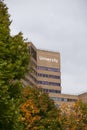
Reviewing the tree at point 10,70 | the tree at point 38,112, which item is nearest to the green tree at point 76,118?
the tree at point 38,112

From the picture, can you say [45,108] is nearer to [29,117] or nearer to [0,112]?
[29,117]

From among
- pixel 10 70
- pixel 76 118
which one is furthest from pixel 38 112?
pixel 10 70

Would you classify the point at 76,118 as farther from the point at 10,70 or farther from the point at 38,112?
the point at 10,70

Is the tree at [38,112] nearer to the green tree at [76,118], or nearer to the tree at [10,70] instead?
the green tree at [76,118]

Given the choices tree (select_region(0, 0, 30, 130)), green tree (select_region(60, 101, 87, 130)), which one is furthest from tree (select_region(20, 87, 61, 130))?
tree (select_region(0, 0, 30, 130))

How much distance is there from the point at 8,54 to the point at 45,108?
90.7ft

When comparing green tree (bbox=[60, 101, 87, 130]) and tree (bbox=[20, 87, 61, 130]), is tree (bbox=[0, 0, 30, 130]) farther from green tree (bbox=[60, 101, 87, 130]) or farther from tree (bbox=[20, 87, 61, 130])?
green tree (bbox=[60, 101, 87, 130])

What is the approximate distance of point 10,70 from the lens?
32844mm

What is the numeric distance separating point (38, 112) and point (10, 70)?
88.1 feet

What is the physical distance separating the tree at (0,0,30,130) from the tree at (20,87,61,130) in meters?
21.0

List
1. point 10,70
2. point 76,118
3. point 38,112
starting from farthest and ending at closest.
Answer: point 76,118 < point 38,112 < point 10,70

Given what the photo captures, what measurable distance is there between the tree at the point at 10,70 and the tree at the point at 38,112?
20965mm

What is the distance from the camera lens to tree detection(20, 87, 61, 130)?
57.5 metres

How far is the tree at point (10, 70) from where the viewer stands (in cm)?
3128
